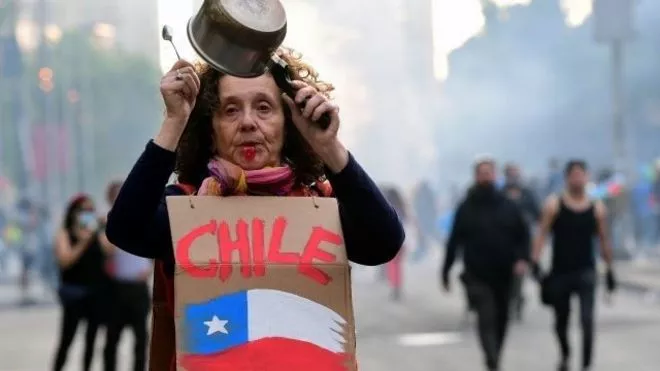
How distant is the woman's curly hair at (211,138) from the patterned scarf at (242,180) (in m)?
0.10

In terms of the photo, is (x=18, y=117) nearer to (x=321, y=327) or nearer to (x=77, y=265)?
(x=77, y=265)

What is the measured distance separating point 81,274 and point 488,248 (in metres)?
2.63

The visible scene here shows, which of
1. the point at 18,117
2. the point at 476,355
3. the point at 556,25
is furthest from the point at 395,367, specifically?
the point at 18,117

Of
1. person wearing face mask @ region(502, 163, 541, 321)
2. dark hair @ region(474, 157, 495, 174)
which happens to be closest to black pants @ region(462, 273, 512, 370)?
dark hair @ region(474, 157, 495, 174)

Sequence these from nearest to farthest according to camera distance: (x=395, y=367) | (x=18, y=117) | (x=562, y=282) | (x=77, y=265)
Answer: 1. (x=77, y=265)
2. (x=562, y=282)
3. (x=395, y=367)
4. (x=18, y=117)

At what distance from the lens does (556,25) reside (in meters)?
33.7

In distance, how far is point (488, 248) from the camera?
29.7 feet

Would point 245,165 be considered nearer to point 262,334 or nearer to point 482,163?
point 262,334

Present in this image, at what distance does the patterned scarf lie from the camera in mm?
2496

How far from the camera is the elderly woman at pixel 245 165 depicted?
248 centimetres

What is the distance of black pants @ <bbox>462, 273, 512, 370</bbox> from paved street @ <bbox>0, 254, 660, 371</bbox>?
80 cm

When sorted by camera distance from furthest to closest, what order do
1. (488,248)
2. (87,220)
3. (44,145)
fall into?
1. (44,145)
2. (488,248)
3. (87,220)

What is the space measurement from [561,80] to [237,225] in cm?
3415

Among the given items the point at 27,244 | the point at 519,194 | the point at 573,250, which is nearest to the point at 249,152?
the point at 573,250
